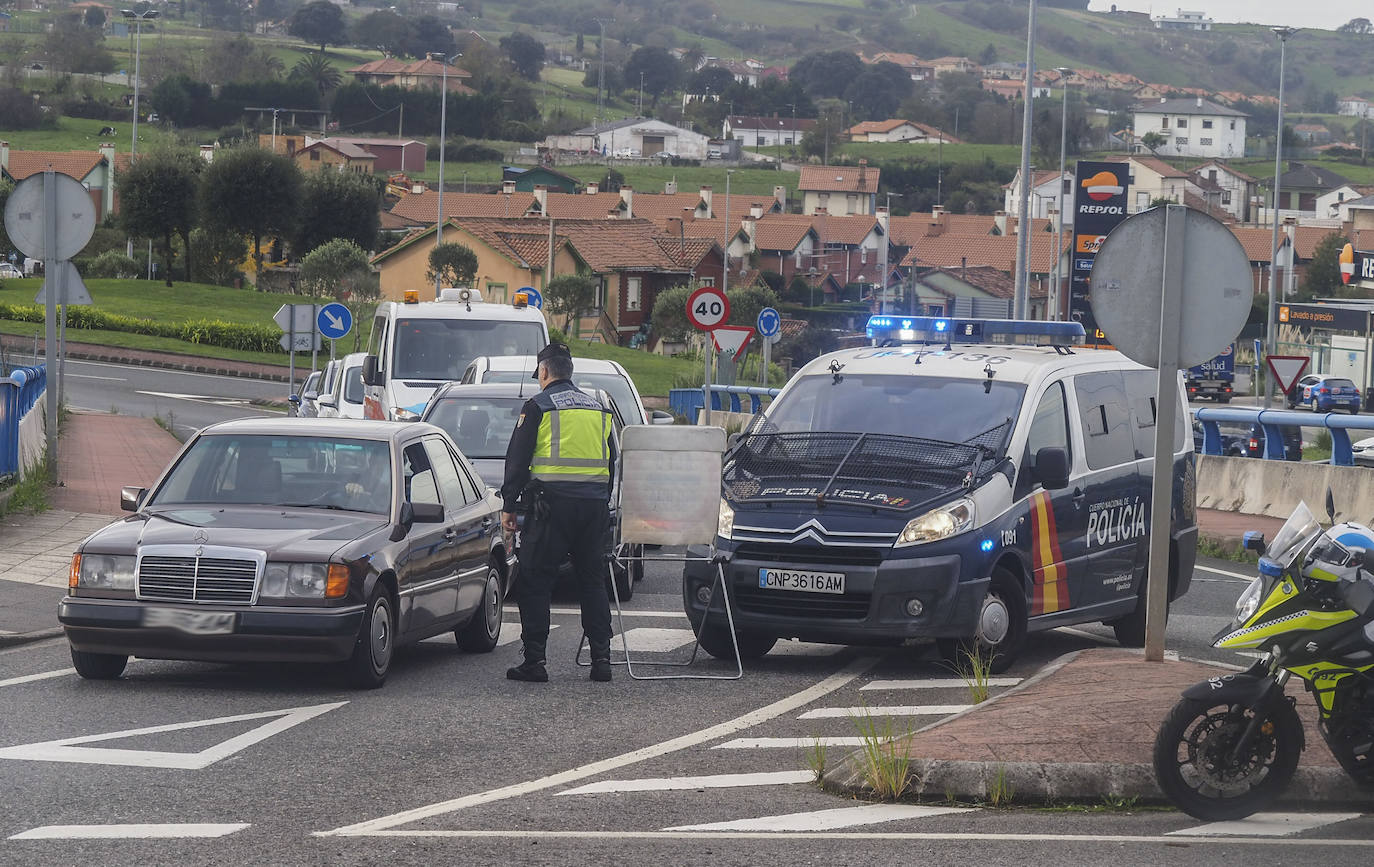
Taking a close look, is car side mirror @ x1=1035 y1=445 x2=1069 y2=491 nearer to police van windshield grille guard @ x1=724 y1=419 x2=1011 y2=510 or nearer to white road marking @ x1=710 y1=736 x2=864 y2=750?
police van windshield grille guard @ x1=724 y1=419 x2=1011 y2=510

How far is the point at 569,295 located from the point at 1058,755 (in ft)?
218

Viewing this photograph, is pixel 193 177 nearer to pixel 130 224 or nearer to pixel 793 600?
pixel 130 224

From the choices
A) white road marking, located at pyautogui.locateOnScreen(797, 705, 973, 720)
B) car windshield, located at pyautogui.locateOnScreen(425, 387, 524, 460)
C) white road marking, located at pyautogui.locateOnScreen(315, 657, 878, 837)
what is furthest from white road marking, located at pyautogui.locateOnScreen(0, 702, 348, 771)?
car windshield, located at pyautogui.locateOnScreen(425, 387, 524, 460)

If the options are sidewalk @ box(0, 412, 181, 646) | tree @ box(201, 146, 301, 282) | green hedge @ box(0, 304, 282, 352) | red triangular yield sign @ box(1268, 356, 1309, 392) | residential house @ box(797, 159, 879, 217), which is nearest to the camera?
sidewalk @ box(0, 412, 181, 646)

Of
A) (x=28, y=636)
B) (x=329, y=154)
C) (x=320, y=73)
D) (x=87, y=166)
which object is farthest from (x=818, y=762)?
(x=320, y=73)

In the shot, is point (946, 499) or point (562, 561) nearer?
point (562, 561)

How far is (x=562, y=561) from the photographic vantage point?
33.8 feet

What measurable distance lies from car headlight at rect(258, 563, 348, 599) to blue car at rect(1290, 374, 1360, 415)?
57227mm

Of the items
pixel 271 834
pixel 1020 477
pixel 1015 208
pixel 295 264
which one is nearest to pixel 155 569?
pixel 271 834

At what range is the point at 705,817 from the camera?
713cm

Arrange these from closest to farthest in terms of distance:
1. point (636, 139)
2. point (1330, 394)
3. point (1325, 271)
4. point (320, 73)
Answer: point (1330, 394) < point (1325, 271) < point (320, 73) < point (636, 139)

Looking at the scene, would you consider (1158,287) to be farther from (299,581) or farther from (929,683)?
(299,581)

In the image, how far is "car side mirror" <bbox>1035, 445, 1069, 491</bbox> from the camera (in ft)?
35.7

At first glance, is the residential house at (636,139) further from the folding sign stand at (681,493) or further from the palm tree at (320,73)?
the folding sign stand at (681,493)
